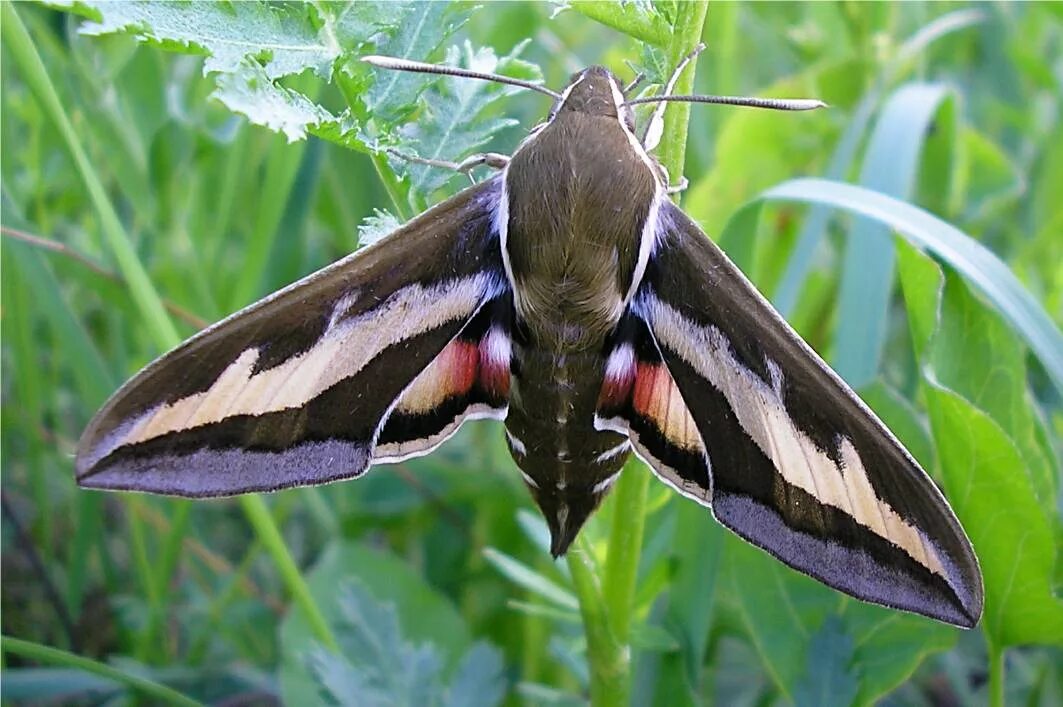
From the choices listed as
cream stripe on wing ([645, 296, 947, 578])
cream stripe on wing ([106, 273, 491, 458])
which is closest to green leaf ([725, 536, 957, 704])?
cream stripe on wing ([645, 296, 947, 578])

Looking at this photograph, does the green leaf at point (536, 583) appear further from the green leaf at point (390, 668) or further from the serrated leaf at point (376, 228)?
the serrated leaf at point (376, 228)

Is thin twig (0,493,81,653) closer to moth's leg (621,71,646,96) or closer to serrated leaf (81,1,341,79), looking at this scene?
serrated leaf (81,1,341,79)

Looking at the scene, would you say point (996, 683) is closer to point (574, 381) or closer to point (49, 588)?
point (574, 381)

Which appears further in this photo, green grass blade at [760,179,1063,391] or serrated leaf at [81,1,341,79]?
green grass blade at [760,179,1063,391]

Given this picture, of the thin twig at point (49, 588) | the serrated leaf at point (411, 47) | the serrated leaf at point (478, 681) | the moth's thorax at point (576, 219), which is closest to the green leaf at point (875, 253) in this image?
the moth's thorax at point (576, 219)

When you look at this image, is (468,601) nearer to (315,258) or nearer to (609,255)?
(315,258)

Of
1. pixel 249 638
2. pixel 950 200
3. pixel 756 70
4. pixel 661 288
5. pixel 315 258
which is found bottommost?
pixel 249 638

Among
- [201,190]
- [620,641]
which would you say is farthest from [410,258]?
[201,190]

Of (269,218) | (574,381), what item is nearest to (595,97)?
(574,381)
